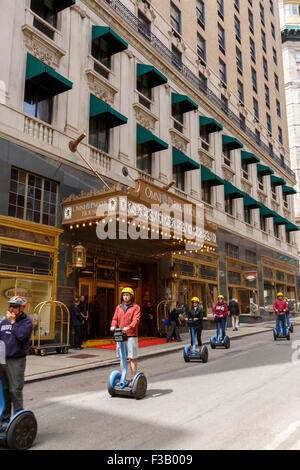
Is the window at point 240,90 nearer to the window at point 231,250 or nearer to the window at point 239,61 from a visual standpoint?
the window at point 239,61

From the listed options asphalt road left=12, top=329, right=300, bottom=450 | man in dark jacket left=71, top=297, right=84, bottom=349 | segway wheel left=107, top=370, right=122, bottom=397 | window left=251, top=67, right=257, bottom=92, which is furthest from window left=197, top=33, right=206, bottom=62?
segway wheel left=107, top=370, right=122, bottom=397

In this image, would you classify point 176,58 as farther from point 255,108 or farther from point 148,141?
point 255,108

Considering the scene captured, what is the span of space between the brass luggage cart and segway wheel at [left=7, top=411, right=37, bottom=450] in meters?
7.37

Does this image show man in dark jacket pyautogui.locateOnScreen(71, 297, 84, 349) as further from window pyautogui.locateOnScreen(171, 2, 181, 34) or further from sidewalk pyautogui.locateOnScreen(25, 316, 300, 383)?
window pyautogui.locateOnScreen(171, 2, 181, 34)

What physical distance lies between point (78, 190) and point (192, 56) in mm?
15428

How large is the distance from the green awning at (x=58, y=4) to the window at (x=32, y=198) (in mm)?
6730

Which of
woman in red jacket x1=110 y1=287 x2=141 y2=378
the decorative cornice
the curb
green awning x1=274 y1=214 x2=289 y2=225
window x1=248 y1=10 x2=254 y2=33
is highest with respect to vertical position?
window x1=248 y1=10 x2=254 y2=33

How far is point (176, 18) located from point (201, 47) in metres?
3.36

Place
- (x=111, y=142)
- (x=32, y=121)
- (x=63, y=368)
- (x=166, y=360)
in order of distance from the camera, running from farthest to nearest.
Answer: (x=111, y=142)
(x=32, y=121)
(x=166, y=360)
(x=63, y=368)

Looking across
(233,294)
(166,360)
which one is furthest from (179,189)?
(166,360)

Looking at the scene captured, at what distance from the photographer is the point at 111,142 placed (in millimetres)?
17141

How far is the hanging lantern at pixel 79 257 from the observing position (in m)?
14.0

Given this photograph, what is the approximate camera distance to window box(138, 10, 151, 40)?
66.4 ft
